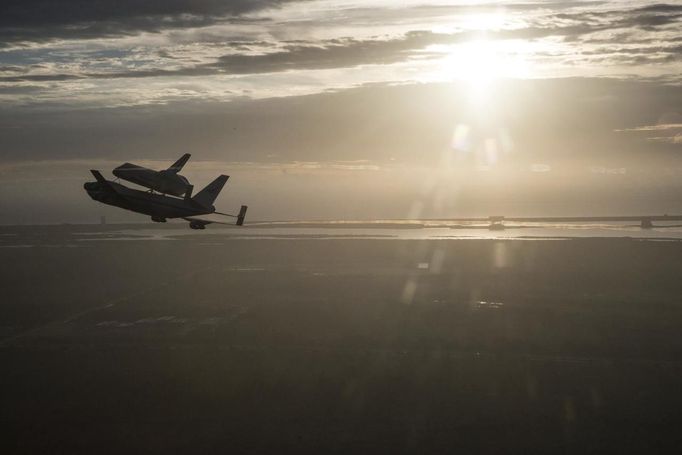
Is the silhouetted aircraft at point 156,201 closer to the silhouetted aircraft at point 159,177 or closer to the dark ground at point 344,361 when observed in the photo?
the silhouetted aircraft at point 159,177

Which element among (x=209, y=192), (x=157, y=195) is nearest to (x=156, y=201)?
(x=157, y=195)

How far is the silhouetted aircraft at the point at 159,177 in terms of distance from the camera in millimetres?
56125

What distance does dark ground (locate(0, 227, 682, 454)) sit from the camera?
5444cm

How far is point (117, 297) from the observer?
11388 cm

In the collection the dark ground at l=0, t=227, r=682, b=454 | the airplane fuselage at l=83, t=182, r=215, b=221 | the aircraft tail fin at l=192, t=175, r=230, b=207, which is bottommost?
the dark ground at l=0, t=227, r=682, b=454

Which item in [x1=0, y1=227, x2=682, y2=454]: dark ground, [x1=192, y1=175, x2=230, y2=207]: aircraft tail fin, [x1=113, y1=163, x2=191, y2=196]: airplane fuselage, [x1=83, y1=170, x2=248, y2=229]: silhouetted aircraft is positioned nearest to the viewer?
[x1=0, y1=227, x2=682, y2=454]: dark ground

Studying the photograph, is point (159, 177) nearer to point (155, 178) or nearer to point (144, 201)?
point (155, 178)

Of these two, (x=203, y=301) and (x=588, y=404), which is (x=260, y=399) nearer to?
(x=588, y=404)

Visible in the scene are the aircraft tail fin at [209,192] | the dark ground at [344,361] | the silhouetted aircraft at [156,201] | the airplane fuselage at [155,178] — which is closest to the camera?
the dark ground at [344,361]

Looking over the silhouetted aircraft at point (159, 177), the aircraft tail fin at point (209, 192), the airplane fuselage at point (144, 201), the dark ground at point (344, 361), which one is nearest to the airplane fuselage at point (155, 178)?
the silhouetted aircraft at point (159, 177)

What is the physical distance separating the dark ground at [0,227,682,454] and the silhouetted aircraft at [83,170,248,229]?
15.0 meters

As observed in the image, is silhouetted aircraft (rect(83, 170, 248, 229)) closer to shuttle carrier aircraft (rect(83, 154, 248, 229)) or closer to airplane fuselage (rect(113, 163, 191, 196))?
shuttle carrier aircraft (rect(83, 154, 248, 229))

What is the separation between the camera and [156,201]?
67625 mm

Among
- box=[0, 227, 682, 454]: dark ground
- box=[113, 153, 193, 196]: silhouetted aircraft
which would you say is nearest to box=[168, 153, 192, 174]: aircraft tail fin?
box=[113, 153, 193, 196]: silhouetted aircraft
